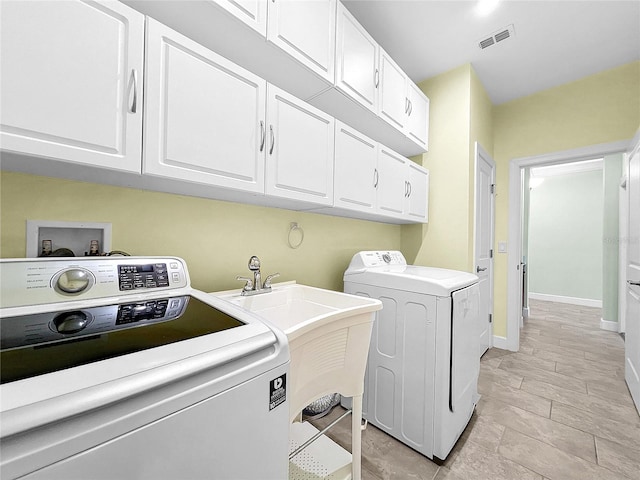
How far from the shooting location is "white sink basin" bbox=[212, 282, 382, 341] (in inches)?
48.7

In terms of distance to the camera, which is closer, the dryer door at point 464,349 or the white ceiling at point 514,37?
the dryer door at point 464,349

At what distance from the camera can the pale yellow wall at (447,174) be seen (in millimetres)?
2385

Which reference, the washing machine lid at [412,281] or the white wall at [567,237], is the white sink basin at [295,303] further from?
the white wall at [567,237]

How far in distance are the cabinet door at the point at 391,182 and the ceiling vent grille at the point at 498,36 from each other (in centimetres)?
114

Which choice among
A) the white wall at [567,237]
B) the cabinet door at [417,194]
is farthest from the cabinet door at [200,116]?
the white wall at [567,237]

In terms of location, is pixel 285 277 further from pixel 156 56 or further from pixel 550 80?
pixel 550 80

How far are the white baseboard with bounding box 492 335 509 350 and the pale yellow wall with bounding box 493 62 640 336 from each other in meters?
0.05

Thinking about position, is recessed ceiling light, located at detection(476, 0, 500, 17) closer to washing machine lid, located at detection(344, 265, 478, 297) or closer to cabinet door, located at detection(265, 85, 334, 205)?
cabinet door, located at detection(265, 85, 334, 205)

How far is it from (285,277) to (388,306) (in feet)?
2.27

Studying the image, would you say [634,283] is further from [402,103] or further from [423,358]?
[402,103]

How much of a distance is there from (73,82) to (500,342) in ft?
13.0

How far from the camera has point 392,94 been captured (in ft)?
6.64

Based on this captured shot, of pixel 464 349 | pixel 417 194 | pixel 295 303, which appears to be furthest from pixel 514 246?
pixel 295 303

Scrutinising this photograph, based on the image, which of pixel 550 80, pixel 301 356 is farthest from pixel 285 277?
pixel 550 80
